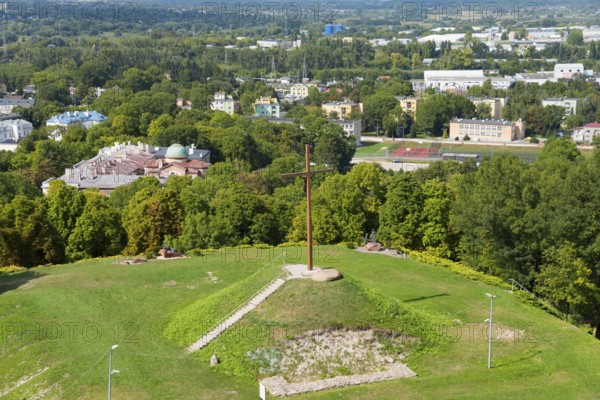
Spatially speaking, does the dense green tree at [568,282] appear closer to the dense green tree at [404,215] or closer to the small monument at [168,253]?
the dense green tree at [404,215]

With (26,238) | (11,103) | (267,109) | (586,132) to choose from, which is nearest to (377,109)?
(267,109)

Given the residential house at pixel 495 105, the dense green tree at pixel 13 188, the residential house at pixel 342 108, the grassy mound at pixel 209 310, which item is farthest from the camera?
the residential house at pixel 495 105

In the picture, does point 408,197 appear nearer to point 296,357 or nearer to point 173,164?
point 296,357

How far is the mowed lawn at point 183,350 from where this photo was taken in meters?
27.2

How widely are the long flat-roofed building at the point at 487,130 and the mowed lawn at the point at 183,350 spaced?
319ft

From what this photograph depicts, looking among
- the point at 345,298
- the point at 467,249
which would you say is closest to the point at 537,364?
the point at 345,298

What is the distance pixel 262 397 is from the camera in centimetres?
2536

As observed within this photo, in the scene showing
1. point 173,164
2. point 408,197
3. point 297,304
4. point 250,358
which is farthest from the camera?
point 173,164

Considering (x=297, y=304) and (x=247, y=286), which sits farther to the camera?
(x=247, y=286)

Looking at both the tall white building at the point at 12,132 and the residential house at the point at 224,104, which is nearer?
the tall white building at the point at 12,132

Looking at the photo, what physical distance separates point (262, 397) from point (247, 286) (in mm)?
8426

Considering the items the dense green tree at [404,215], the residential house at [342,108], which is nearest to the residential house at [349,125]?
the residential house at [342,108]

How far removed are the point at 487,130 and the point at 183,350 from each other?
113137 millimetres

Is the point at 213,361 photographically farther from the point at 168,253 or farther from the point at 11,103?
the point at 11,103
